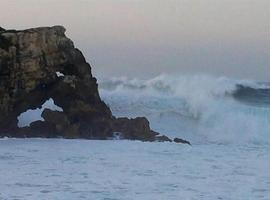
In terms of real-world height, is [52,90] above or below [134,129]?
above

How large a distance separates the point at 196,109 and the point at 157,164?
11039 millimetres

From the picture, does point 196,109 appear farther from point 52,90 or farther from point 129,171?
point 129,171

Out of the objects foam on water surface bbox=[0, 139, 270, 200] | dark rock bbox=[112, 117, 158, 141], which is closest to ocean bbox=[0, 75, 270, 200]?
foam on water surface bbox=[0, 139, 270, 200]

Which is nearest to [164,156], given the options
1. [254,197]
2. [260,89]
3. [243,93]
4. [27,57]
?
[254,197]

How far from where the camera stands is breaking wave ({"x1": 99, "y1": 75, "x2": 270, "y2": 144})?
1867cm

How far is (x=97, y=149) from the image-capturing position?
500 inches

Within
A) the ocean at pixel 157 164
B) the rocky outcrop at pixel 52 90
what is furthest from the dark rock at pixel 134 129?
the ocean at pixel 157 164

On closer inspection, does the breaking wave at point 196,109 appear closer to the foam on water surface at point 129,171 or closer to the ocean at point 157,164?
the ocean at point 157,164

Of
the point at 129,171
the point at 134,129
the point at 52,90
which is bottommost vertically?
the point at 129,171

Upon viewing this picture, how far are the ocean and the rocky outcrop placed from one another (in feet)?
4.04

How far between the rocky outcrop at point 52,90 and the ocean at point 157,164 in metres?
1.23

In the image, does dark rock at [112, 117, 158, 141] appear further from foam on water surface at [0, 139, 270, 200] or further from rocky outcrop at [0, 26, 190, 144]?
foam on water surface at [0, 139, 270, 200]

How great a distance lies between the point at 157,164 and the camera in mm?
10664

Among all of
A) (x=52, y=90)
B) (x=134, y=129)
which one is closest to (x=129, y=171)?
(x=134, y=129)
